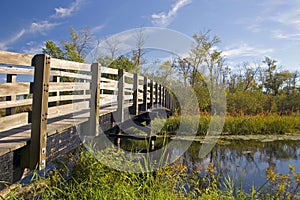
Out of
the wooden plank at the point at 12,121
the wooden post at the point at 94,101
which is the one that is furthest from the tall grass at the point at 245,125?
the wooden plank at the point at 12,121

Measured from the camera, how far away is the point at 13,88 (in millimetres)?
2607

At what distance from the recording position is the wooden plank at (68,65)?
10.3 ft

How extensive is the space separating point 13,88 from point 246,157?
21.6 ft

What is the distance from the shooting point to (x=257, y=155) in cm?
789

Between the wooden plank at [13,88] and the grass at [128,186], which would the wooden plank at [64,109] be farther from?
the grass at [128,186]

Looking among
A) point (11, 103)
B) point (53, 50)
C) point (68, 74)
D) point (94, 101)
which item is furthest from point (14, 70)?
point (53, 50)

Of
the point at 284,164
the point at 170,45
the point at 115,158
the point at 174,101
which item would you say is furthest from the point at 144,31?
the point at 115,158

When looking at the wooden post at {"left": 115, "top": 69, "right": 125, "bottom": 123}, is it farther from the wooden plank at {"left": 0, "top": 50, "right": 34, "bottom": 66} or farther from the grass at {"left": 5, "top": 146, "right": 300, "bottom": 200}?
the wooden plank at {"left": 0, "top": 50, "right": 34, "bottom": 66}

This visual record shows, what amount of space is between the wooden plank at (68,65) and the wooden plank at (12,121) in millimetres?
639

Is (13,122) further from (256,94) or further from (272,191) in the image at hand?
(256,94)

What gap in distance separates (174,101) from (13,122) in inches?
580

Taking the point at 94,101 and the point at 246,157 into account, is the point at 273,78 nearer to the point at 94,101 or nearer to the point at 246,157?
the point at 246,157

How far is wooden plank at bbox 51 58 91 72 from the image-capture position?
314 cm

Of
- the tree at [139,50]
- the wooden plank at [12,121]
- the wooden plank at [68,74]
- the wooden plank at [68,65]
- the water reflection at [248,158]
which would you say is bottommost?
the water reflection at [248,158]
